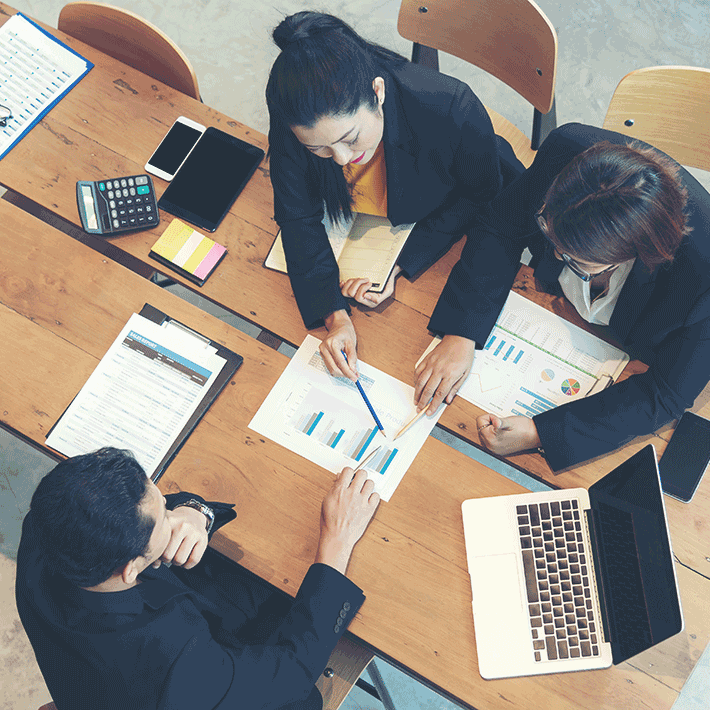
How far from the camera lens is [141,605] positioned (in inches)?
44.0

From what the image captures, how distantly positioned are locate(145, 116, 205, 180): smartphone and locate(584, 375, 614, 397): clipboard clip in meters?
1.20

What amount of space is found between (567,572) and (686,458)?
1.29 ft

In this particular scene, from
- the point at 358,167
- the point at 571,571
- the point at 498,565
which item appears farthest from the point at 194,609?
the point at 358,167

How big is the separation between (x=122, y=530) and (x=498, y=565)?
770mm

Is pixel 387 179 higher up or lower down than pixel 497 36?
lower down

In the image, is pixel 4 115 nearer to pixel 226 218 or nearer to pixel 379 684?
pixel 226 218

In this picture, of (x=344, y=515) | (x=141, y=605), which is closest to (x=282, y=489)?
(x=344, y=515)

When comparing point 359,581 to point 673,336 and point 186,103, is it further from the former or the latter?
point 186,103

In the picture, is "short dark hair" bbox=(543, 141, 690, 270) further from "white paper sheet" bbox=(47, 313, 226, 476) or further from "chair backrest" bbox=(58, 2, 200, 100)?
"chair backrest" bbox=(58, 2, 200, 100)

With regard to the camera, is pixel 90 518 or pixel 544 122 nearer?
pixel 90 518

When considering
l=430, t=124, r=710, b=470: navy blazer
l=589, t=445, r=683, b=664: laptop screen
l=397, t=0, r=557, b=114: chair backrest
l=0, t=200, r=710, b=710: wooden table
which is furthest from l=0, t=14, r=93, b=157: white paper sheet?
l=589, t=445, r=683, b=664: laptop screen

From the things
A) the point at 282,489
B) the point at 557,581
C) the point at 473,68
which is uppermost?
the point at 473,68

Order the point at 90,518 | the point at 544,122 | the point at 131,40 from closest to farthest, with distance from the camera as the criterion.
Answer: the point at 90,518 → the point at 131,40 → the point at 544,122

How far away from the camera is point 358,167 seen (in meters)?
1.49
